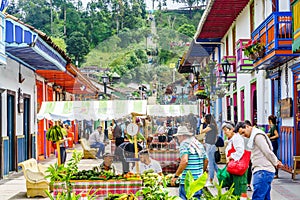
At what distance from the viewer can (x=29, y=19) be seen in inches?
3531

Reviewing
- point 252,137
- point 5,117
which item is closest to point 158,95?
point 5,117

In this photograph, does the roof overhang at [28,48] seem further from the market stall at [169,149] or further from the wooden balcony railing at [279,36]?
the wooden balcony railing at [279,36]

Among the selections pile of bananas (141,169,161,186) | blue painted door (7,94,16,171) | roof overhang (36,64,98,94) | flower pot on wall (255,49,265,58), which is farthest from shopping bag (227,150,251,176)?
roof overhang (36,64,98,94)

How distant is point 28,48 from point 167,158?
4697mm

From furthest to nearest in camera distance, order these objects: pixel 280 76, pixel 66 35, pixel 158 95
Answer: pixel 66 35 < pixel 280 76 < pixel 158 95

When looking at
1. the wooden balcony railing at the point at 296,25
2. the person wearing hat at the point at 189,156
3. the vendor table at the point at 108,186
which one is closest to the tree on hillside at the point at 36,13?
the wooden balcony railing at the point at 296,25

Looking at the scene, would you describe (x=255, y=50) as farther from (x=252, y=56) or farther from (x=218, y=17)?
(x=218, y=17)

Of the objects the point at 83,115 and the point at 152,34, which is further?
the point at 83,115

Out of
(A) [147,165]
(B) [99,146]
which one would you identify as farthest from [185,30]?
(A) [147,165]

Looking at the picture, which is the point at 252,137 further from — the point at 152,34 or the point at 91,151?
the point at 91,151

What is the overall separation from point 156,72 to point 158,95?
10.6ft

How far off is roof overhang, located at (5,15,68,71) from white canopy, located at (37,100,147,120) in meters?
1.50

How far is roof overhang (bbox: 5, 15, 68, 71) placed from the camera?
1311 centimetres

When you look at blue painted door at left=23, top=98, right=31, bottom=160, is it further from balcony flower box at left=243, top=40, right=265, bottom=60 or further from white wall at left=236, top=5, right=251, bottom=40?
white wall at left=236, top=5, right=251, bottom=40
